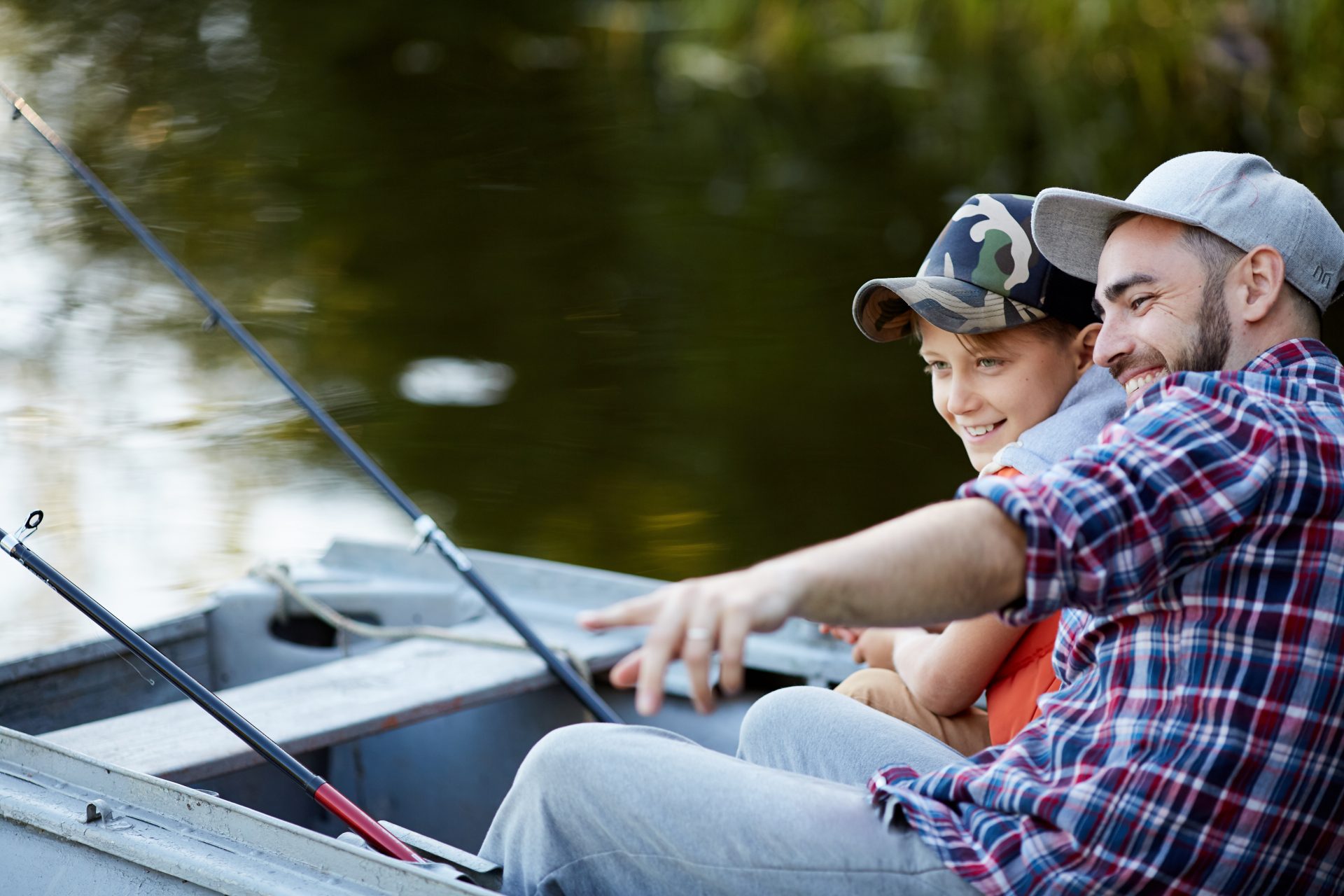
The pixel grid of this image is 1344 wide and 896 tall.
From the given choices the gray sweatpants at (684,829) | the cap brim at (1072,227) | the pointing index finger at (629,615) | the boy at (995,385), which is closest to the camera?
the pointing index finger at (629,615)

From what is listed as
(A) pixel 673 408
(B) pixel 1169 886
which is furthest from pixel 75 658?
(A) pixel 673 408

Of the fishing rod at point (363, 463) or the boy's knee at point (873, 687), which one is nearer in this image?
the boy's knee at point (873, 687)

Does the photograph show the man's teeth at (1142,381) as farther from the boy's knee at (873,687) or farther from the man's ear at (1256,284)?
the boy's knee at (873,687)

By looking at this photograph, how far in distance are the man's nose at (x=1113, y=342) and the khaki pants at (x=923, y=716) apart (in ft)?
1.62

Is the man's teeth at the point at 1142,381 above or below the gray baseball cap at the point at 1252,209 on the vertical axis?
below

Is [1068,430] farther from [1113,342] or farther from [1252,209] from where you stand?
[1252,209]

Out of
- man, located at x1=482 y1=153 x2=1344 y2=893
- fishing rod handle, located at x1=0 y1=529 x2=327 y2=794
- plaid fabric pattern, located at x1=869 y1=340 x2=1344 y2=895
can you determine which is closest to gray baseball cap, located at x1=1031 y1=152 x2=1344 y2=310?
man, located at x1=482 y1=153 x2=1344 y2=893

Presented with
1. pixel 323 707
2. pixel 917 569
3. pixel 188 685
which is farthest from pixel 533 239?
pixel 917 569

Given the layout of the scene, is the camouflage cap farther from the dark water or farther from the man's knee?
the dark water

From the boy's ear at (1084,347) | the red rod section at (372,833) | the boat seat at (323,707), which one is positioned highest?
the boy's ear at (1084,347)

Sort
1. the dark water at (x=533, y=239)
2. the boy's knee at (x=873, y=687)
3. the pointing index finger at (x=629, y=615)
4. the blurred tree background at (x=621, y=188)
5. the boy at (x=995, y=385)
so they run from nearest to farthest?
the pointing index finger at (x=629, y=615) → the boy at (x=995, y=385) → the boy's knee at (x=873, y=687) → the dark water at (x=533, y=239) → the blurred tree background at (x=621, y=188)

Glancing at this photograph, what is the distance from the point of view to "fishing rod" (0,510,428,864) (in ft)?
5.37

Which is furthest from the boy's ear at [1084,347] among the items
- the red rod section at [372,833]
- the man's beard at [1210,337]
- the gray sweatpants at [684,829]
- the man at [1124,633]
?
the red rod section at [372,833]

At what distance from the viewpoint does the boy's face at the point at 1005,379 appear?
5.24 ft
